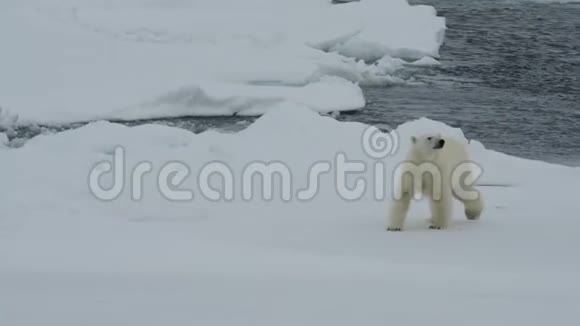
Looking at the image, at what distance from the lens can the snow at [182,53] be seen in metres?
11.2

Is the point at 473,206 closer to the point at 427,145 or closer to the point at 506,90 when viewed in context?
the point at 427,145

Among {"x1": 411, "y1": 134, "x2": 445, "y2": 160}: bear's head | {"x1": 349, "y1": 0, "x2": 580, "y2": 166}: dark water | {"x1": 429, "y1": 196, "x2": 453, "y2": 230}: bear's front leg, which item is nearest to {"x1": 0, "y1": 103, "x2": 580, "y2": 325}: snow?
{"x1": 429, "y1": 196, "x2": 453, "y2": 230}: bear's front leg

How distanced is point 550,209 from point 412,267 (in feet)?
9.24

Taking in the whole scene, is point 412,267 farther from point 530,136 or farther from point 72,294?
point 530,136

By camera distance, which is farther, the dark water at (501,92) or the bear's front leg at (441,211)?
the dark water at (501,92)

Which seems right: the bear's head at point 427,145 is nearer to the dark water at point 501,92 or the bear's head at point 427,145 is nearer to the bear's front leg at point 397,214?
the bear's front leg at point 397,214

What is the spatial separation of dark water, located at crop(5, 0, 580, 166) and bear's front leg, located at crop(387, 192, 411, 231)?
18.4 ft

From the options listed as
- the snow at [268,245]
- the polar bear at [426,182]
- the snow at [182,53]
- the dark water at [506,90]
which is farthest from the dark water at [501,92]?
the polar bear at [426,182]

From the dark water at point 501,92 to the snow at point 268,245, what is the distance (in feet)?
9.11

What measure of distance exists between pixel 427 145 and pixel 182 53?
28.2ft

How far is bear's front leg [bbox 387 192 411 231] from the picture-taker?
502cm

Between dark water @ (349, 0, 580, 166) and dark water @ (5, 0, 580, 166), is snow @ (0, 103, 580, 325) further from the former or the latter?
dark water @ (349, 0, 580, 166)

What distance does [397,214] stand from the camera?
5.02 metres

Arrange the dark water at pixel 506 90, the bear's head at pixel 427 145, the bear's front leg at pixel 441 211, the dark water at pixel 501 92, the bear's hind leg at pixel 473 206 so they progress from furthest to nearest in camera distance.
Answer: the dark water at pixel 506 90 → the dark water at pixel 501 92 → the bear's hind leg at pixel 473 206 → the bear's front leg at pixel 441 211 → the bear's head at pixel 427 145
